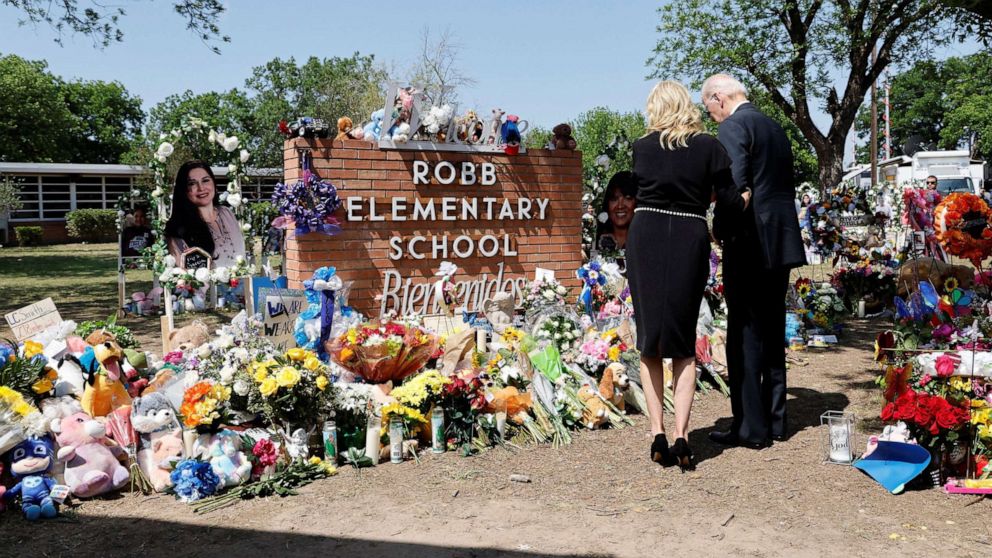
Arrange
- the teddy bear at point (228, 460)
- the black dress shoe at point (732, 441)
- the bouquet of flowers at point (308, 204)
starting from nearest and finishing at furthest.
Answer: the teddy bear at point (228, 460) → the black dress shoe at point (732, 441) → the bouquet of flowers at point (308, 204)

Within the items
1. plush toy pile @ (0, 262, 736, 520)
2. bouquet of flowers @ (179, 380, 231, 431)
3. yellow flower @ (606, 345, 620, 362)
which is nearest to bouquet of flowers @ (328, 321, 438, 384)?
plush toy pile @ (0, 262, 736, 520)

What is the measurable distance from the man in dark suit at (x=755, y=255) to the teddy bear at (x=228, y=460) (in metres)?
2.49

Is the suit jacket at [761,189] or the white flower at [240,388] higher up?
the suit jacket at [761,189]

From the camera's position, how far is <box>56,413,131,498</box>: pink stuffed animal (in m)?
3.74

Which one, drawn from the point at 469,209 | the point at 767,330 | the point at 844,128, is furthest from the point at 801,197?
the point at 767,330

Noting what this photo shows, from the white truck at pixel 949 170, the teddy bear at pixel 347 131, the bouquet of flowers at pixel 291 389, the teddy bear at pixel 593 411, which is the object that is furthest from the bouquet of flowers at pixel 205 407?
the white truck at pixel 949 170

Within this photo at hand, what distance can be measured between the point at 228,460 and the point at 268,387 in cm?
39

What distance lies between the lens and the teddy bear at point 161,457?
3895mm

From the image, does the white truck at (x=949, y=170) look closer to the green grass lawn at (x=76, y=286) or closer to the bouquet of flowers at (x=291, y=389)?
the green grass lawn at (x=76, y=286)

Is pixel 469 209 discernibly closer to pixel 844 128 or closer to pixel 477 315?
pixel 477 315

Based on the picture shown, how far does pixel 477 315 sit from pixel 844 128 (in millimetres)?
10870

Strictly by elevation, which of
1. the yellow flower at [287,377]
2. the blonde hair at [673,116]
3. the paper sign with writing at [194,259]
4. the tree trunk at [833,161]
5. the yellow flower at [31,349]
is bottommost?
the yellow flower at [287,377]

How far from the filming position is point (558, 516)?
3518 millimetres

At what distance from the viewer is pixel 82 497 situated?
12.4 ft
